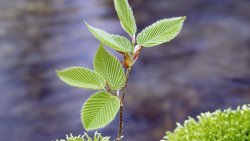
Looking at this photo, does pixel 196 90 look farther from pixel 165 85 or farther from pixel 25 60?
pixel 25 60

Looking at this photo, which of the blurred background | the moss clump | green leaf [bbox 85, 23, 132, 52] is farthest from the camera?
the blurred background

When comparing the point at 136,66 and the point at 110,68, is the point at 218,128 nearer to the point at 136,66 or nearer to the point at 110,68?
the point at 110,68

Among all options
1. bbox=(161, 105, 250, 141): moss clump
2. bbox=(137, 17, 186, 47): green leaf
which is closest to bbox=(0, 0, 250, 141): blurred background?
bbox=(161, 105, 250, 141): moss clump

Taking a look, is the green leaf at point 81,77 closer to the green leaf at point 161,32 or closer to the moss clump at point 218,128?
the green leaf at point 161,32

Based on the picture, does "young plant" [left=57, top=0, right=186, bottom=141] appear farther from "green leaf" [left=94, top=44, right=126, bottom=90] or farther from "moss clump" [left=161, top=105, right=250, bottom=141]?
"moss clump" [left=161, top=105, right=250, bottom=141]

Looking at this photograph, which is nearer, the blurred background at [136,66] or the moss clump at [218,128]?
the moss clump at [218,128]

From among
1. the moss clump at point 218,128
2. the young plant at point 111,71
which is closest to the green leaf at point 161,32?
the young plant at point 111,71

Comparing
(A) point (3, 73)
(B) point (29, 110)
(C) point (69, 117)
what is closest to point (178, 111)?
(C) point (69, 117)

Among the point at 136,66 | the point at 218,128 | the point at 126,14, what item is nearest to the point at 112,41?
the point at 126,14
